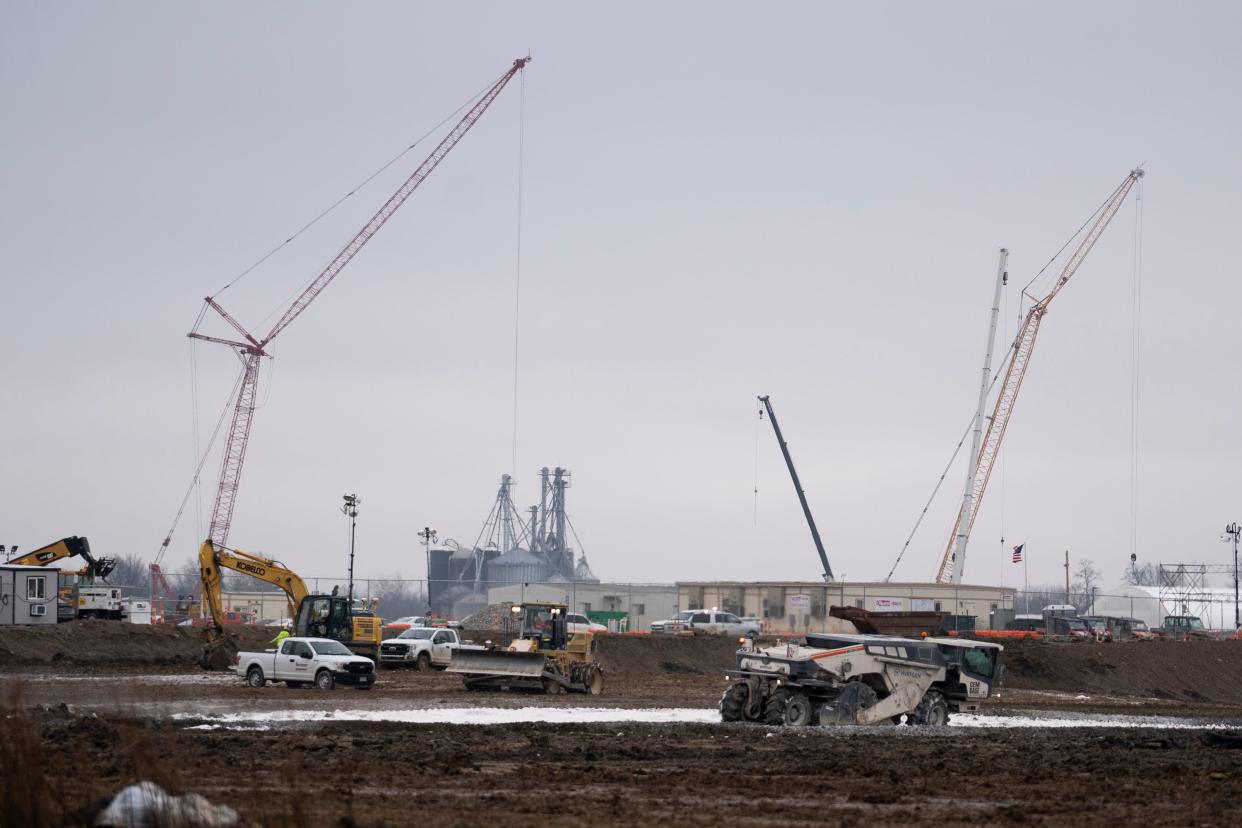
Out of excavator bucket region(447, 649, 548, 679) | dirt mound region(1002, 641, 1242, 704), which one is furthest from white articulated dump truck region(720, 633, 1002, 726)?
dirt mound region(1002, 641, 1242, 704)

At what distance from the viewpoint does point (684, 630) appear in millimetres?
79250

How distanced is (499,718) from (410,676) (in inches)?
772

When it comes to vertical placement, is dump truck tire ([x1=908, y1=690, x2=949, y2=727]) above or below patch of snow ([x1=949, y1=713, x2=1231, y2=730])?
above

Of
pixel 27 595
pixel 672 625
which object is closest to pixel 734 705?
pixel 27 595

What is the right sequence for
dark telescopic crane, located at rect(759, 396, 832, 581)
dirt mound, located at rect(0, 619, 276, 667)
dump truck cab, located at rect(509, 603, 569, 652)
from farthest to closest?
dark telescopic crane, located at rect(759, 396, 832, 581), dirt mound, located at rect(0, 619, 276, 667), dump truck cab, located at rect(509, 603, 569, 652)

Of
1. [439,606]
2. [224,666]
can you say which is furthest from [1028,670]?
[439,606]

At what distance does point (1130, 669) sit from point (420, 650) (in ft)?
109

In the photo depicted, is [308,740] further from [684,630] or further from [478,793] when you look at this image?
[684,630]

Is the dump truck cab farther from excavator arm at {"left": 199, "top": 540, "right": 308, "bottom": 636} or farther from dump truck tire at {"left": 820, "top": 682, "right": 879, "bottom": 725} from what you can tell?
dump truck tire at {"left": 820, "top": 682, "right": 879, "bottom": 725}

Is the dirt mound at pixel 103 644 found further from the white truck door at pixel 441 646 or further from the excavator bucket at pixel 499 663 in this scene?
the excavator bucket at pixel 499 663

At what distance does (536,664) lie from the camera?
42.9 m

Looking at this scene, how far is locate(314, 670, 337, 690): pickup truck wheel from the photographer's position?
41.4 m

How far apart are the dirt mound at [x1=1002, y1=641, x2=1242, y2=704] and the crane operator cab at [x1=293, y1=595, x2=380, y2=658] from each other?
2740 centimetres

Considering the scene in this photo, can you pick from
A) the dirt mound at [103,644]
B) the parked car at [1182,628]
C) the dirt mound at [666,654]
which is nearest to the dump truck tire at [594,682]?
the dirt mound at [103,644]
